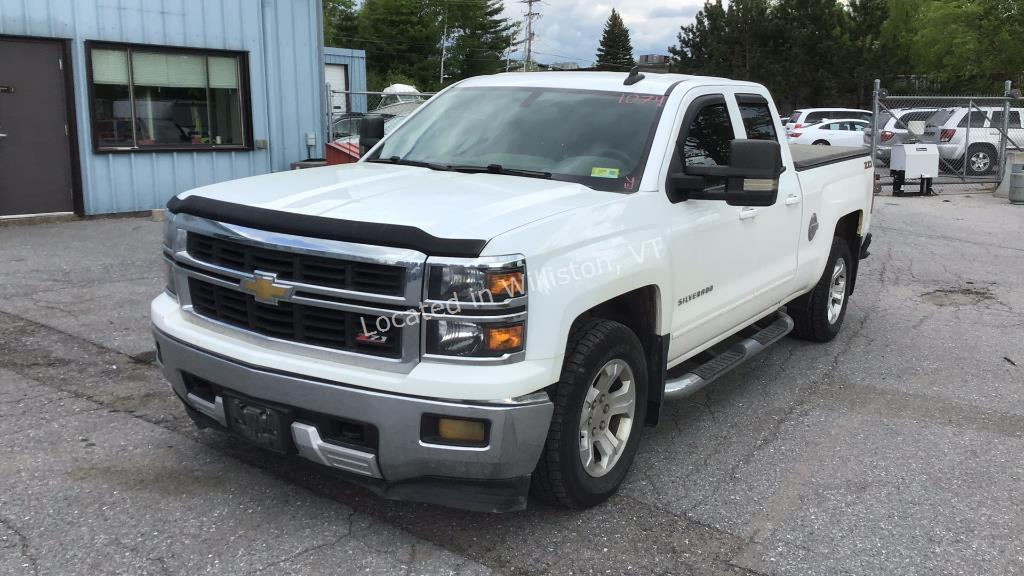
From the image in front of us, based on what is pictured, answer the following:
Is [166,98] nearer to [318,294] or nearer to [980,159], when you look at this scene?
[318,294]

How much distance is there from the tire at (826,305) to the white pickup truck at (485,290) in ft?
5.59

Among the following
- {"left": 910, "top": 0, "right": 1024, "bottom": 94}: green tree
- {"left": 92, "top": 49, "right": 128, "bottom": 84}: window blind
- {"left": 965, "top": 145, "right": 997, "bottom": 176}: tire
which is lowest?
{"left": 965, "top": 145, "right": 997, "bottom": 176}: tire

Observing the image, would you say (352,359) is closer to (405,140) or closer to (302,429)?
(302,429)

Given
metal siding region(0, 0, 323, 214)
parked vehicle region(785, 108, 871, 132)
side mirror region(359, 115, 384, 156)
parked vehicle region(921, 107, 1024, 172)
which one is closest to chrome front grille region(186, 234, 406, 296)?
side mirror region(359, 115, 384, 156)

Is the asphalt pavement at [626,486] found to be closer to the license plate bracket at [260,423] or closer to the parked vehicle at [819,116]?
the license plate bracket at [260,423]

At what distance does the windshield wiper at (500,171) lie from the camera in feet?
13.7

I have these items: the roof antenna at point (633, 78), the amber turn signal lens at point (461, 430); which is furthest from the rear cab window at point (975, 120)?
the amber turn signal lens at point (461, 430)

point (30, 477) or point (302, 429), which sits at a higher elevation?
point (302, 429)

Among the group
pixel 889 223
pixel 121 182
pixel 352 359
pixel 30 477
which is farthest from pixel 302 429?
pixel 889 223

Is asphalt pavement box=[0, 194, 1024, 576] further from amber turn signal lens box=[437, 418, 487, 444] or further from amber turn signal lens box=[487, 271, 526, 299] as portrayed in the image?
amber turn signal lens box=[487, 271, 526, 299]

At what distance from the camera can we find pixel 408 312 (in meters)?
3.07

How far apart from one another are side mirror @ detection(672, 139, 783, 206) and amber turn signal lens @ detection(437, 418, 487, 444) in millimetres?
1641

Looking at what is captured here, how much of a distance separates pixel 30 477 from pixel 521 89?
3.09 meters

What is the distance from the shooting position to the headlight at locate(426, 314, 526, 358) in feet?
10.1
